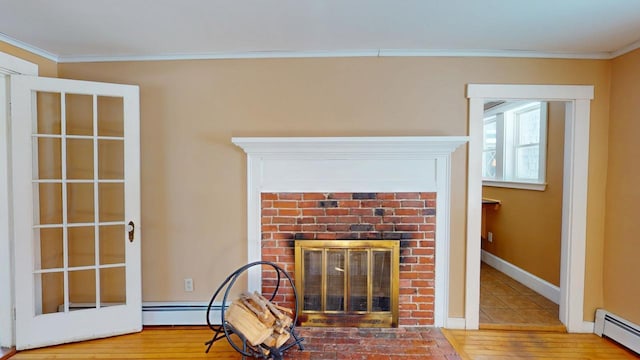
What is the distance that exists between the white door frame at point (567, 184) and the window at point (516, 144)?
30.1 inches

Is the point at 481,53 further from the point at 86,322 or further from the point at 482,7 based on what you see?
the point at 86,322

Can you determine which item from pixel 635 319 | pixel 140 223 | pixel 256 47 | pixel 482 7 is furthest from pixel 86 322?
pixel 635 319

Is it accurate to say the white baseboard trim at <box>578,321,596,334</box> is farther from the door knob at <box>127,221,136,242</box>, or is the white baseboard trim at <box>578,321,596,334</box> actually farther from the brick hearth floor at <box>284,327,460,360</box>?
the door knob at <box>127,221,136,242</box>

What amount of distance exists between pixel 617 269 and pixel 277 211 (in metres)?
2.80

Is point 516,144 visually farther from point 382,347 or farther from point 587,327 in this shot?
point 382,347

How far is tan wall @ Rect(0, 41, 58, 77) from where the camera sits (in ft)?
7.36

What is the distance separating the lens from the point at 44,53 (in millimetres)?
2502

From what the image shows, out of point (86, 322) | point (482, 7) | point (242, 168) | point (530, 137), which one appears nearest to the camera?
point (482, 7)

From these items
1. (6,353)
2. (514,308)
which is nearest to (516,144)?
(514,308)

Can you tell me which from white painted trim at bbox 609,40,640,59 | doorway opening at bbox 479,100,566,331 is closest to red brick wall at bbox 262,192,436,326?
doorway opening at bbox 479,100,566,331

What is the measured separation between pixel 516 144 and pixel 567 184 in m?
1.44

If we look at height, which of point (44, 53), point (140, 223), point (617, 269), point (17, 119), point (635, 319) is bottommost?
point (635, 319)

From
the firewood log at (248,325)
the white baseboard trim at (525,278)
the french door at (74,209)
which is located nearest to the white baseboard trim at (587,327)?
the white baseboard trim at (525,278)

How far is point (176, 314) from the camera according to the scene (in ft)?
8.77
